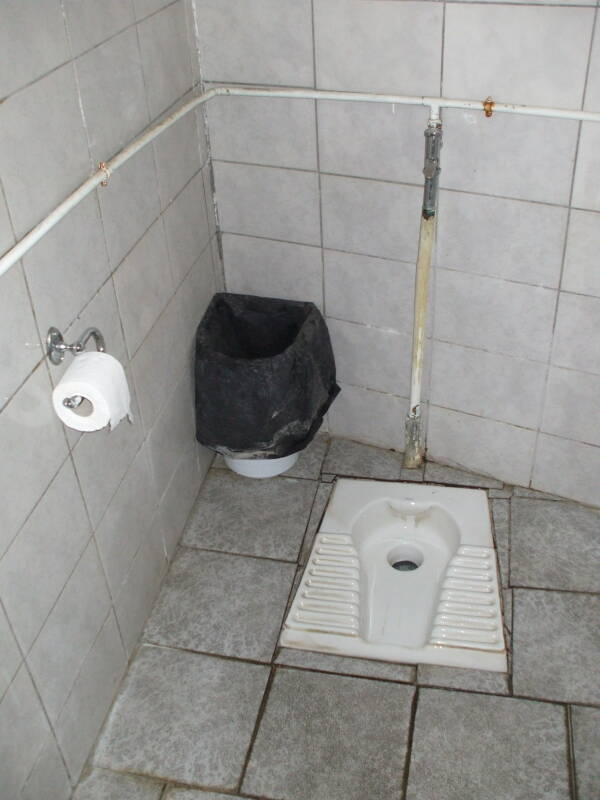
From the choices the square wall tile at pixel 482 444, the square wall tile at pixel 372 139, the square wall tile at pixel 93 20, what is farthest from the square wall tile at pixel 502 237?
the square wall tile at pixel 93 20

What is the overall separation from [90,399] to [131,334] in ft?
1.67

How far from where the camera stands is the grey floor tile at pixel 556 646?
199cm

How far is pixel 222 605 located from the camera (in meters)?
2.26

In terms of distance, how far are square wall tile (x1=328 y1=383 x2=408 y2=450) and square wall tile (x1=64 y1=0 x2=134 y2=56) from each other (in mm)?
1307

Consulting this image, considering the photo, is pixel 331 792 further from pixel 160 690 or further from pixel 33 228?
pixel 33 228

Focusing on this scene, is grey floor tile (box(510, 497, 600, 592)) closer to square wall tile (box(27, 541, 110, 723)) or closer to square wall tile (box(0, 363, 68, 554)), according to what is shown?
square wall tile (box(27, 541, 110, 723))

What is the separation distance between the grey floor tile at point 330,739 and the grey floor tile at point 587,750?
0.38 m

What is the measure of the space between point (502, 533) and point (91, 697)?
1217mm

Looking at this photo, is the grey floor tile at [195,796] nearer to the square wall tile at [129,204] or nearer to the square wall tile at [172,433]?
the square wall tile at [172,433]

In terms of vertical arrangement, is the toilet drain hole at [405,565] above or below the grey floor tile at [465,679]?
below

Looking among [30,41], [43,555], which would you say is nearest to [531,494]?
[43,555]

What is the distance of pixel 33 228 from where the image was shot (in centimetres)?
150

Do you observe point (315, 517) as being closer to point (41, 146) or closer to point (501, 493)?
point (501, 493)

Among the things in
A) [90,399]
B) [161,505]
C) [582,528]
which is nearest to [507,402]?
[582,528]
